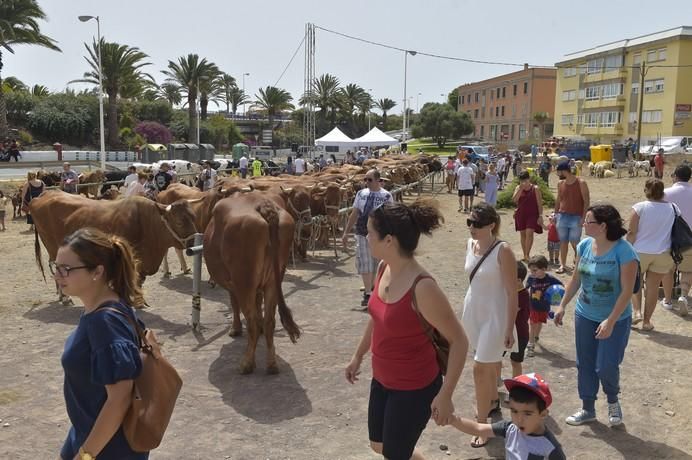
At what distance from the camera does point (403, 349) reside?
321 cm

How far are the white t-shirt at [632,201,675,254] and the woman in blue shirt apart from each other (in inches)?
109

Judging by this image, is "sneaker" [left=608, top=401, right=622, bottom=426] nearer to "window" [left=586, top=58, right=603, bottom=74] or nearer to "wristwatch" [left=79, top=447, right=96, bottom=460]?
"wristwatch" [left=79, top=447, right=96, bottom=460]

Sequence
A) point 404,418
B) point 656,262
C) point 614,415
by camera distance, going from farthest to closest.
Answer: point 656,262 → point 614,415 → point 404,418

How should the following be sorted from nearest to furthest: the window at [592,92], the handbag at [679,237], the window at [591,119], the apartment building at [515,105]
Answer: the handbag at [679,237] → the window at [592,92] → the window at [591,119] → the apartment building at [515,105]

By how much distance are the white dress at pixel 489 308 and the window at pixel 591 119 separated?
232ft

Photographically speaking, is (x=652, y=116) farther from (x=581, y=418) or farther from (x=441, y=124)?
(x=581, y=418)

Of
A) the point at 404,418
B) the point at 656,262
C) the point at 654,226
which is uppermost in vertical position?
the point at 654,226

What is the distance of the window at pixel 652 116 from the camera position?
58.8 meters

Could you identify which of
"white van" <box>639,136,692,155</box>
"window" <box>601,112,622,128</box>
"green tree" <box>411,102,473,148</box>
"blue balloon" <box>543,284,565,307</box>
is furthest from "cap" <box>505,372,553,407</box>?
"green tree" <box>411,102,473,148</box>

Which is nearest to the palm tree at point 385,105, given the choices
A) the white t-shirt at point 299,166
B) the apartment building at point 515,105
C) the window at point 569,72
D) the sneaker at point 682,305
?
the apartment building at point 515,105

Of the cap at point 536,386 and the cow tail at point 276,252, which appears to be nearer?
the cap at point 536,386

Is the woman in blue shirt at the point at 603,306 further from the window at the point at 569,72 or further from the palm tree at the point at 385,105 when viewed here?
the palm tree at the point at 385,105

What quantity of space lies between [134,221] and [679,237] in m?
7.01

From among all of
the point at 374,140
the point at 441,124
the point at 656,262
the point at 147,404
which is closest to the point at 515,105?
the point at 441,124
